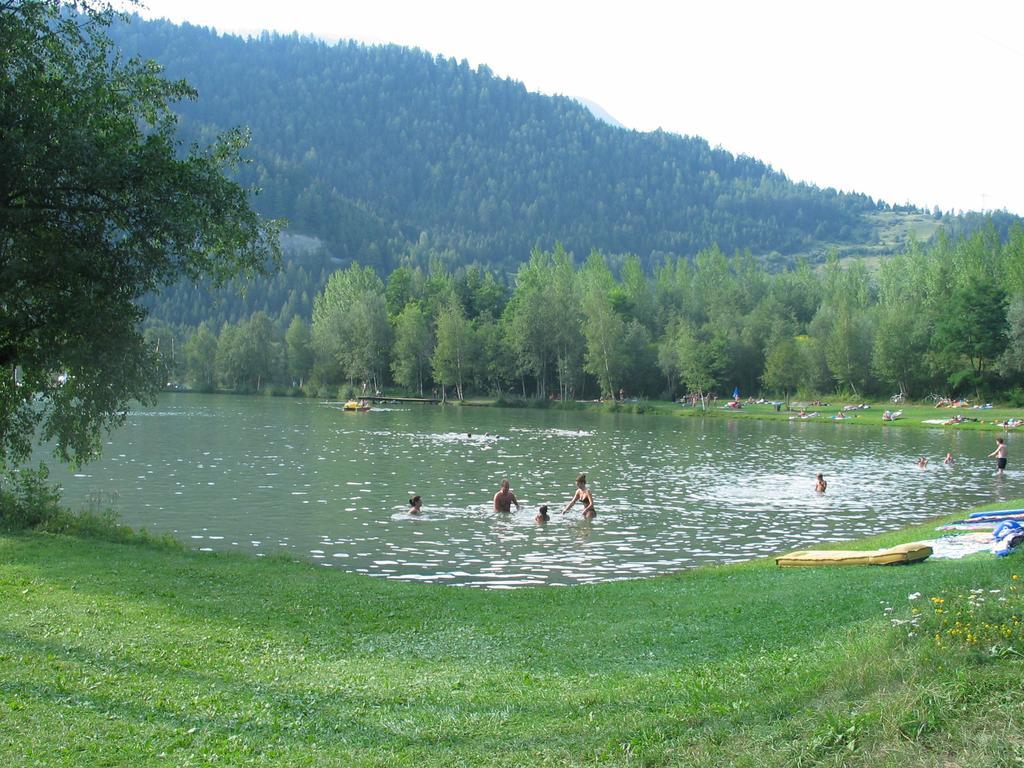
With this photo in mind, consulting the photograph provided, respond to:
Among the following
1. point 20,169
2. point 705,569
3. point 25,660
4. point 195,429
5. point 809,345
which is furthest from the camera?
point 809,345

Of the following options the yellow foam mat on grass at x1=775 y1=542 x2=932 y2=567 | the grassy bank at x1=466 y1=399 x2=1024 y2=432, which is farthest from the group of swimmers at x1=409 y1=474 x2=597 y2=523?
the grassy bank at x1=466 y1=399 x2=1024 y2=432

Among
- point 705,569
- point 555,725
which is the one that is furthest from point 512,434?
point 555,725

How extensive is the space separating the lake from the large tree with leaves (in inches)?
391

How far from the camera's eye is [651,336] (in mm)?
150250

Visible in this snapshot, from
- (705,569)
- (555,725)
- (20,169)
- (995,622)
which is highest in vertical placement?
(20,169)

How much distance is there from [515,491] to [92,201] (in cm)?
2826

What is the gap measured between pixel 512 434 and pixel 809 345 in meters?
64.4

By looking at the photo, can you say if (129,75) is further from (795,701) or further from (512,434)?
(512,434)

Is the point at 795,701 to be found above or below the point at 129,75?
below

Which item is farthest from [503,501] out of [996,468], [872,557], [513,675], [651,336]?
[651,336]

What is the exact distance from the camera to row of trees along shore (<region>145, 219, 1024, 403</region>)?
11531 cm

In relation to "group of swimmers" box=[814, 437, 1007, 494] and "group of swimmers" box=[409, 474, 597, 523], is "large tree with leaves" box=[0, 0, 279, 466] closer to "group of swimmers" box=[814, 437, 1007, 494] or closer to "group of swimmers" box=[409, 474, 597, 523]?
"group of swimmers" box=[409, 474, 597, 523]

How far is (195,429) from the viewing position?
255ft

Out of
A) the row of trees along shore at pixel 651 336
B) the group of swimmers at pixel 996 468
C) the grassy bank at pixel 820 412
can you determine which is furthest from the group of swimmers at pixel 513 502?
the row of trees along shore at pixel 651 336
